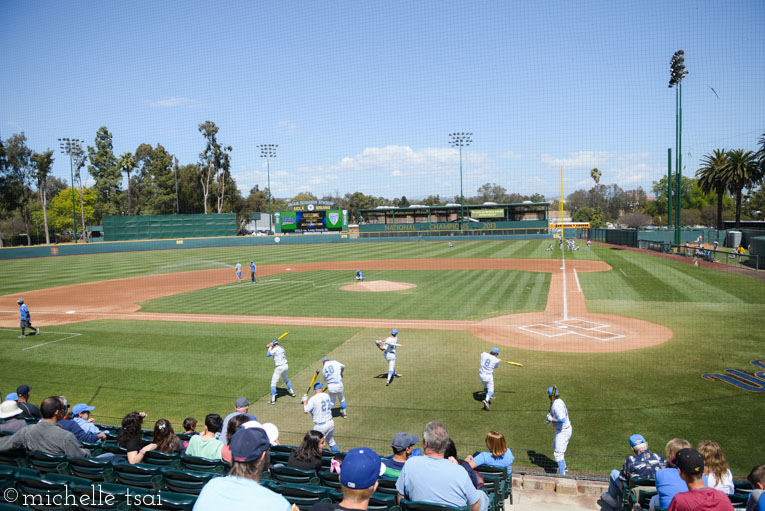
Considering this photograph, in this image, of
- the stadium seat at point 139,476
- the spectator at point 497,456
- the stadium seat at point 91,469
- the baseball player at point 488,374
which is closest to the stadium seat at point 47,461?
the stadium seat at point 91,469

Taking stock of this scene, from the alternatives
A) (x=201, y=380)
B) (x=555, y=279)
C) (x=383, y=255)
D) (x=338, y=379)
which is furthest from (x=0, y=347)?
(x=383, y=255)

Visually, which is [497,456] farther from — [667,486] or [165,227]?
[165,227]

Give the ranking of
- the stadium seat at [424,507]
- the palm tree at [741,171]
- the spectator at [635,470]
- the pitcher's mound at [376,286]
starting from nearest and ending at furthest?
1. the stadium seat at [424,507]
2. the spectator at [635,470]
3. the pitcher's mound at [376,286]
4. the palm tree at [741,171]

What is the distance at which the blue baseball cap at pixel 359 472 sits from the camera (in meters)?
2.80

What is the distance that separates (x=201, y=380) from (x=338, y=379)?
4.53 m

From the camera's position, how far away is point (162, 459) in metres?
5.55

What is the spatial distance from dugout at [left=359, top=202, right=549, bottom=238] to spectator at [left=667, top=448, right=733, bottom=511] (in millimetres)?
64936

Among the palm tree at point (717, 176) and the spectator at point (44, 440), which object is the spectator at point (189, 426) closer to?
the spectator at point (44, 440)

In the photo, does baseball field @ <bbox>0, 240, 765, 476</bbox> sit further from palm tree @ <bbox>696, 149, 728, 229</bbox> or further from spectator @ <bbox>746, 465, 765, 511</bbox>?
palm tree @ <bbox>696, 149, 728, 229</bbox>

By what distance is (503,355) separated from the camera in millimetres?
13867

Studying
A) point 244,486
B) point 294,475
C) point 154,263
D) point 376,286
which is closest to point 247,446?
point 244,486

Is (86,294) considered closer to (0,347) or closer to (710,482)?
(0,347)

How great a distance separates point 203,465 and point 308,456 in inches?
47.1

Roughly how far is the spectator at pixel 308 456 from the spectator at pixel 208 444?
41.5 inches
